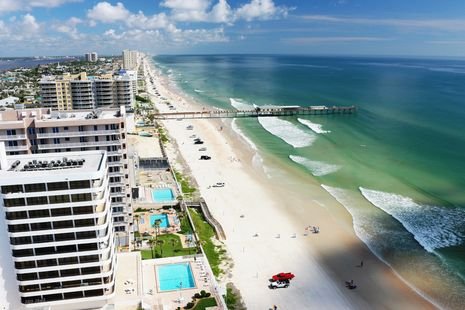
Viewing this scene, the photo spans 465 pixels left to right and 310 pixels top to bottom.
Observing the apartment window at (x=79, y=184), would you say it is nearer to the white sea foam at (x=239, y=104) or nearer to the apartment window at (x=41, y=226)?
the apartment window at (x=41, y=226)

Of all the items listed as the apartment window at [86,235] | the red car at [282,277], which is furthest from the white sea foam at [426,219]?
the apartment window at [86,235]

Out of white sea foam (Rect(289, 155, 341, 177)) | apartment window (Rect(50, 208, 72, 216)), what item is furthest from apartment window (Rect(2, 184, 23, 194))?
white sea foam (Rect(289, 155, 341, 177))

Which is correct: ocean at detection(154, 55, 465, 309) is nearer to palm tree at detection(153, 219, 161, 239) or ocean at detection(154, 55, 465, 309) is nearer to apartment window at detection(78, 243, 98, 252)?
palm tree at detection(153, 219, 161, 239)

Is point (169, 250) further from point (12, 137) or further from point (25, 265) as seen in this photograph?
point (12, 137)

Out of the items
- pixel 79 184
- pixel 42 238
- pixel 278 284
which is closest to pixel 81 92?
pixel 42 238

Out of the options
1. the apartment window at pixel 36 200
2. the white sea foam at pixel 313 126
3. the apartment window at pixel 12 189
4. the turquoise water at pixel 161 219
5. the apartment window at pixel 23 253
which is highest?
the apartment window at pixel 12 189
